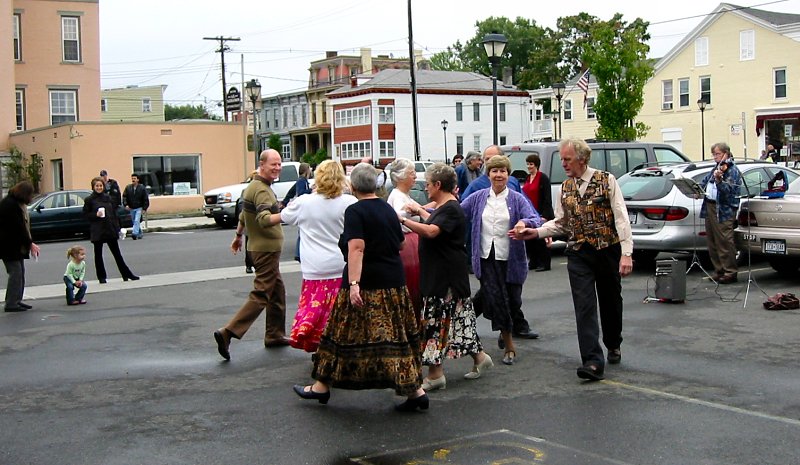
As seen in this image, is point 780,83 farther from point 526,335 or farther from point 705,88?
point 526,335

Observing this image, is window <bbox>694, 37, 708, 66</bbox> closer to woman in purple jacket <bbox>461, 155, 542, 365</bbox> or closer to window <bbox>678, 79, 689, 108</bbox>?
window <bbox>678, 79, 689, 108</bbox>

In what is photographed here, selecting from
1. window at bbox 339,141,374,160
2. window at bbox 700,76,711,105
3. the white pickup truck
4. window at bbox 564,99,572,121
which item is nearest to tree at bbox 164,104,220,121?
window at bbox 339,141,374,160

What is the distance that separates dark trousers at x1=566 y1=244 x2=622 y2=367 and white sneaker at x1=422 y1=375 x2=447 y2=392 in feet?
3.86

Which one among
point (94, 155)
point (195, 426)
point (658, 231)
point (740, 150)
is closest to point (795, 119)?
point (740, 150)

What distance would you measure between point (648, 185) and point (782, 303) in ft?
12.5

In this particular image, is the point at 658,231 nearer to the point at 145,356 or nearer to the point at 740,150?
the point at 145,356

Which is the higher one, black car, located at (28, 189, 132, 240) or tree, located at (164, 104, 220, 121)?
→ tree, located at (164, 104, 220, 121)

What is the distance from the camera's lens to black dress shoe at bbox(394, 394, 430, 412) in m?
7.03

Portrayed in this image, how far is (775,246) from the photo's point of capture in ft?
41.6

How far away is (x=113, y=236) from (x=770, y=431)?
11.5 m

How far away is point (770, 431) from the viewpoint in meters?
6.36

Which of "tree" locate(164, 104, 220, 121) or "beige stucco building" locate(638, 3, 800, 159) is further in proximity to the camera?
"tree" locate(164, 104, 220, 121)

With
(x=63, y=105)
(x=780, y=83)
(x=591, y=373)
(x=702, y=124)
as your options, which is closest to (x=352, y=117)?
(x=702, y=124)

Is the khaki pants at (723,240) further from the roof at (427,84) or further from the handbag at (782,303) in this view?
the roof at (427,84)
